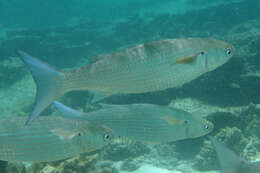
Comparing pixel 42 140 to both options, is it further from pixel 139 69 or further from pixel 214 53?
pixel 214 53

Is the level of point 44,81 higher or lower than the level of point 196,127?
higher

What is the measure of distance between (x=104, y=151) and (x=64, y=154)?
3480 millimetres

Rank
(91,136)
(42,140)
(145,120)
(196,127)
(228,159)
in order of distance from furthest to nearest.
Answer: (196,127), (145,120), (91,136), (42,140), (228,159)

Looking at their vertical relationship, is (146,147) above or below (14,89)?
below

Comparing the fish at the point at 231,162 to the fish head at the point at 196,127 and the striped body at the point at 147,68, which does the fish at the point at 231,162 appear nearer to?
the striped body at the point at 147,68

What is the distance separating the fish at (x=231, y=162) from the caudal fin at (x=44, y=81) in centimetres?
154

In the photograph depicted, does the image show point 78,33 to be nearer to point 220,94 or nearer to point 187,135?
point 220,94

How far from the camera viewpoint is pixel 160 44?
7.22 feet

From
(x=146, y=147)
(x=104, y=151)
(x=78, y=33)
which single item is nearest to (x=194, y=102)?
(x=146, y=147)

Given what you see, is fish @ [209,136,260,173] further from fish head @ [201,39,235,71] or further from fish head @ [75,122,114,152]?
fish head @ [75,122,114,152]

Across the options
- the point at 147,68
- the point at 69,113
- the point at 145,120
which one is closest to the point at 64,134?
the point at 69,113

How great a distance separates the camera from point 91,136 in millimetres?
2594

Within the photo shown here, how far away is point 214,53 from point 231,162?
1.10 meters

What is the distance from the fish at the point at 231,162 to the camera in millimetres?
1812
